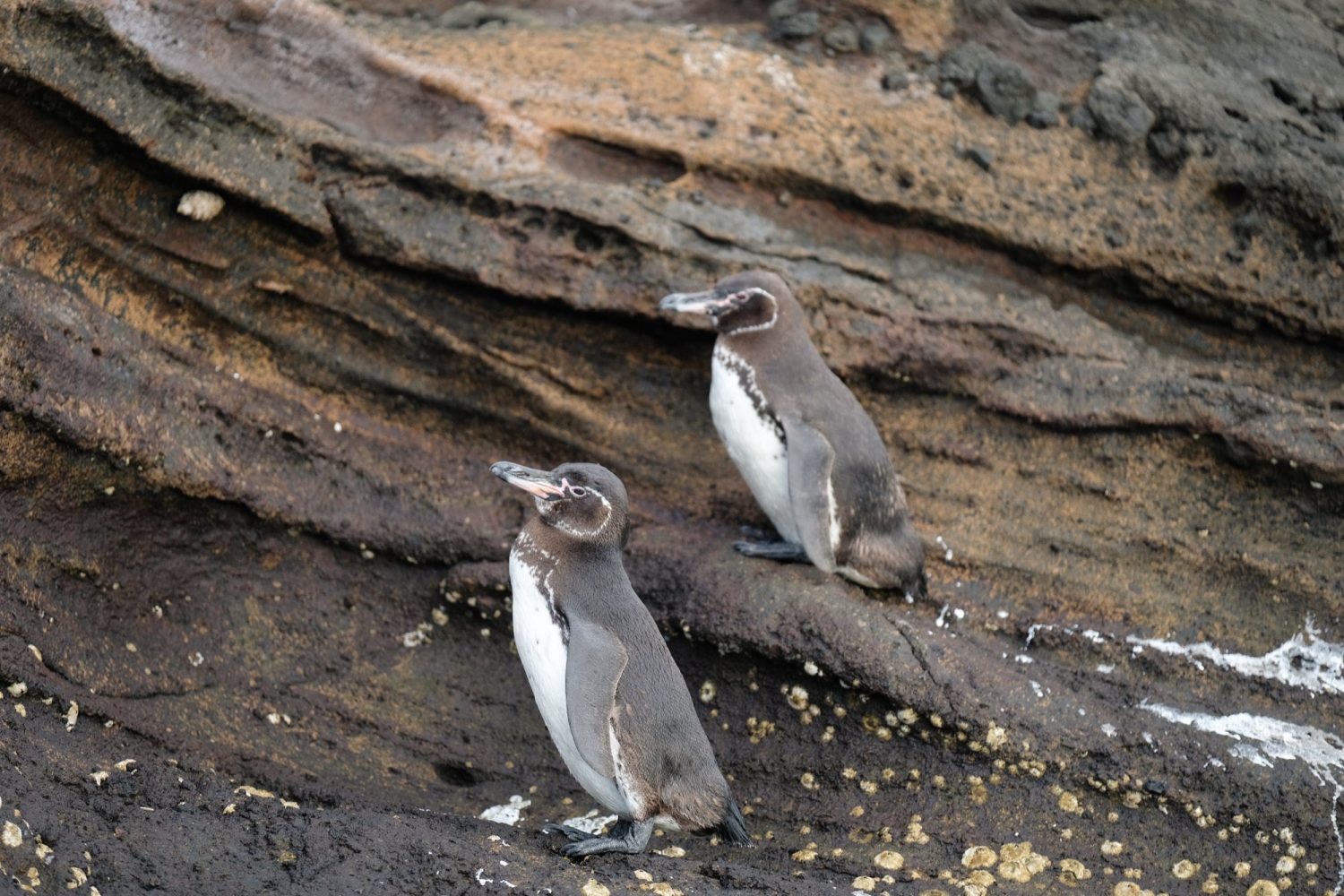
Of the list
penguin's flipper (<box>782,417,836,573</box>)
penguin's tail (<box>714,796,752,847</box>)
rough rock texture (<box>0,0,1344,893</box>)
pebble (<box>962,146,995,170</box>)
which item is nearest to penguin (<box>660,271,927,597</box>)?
penguin's flipper (<box>782,417,836,573</box>)

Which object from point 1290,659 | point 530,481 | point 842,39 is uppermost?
point 842,39

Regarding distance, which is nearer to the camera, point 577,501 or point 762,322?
point 577,501

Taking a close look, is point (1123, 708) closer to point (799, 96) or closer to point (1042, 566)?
point (1042, 566)

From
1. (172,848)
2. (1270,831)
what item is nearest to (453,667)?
(172,848)

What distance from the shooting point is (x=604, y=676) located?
14.7ft

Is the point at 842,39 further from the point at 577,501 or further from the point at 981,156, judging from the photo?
the point at 577,501

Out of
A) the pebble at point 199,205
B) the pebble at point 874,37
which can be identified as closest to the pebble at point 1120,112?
the pebble at point 874,37

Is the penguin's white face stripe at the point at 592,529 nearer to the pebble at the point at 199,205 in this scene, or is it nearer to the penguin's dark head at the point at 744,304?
the penguin's dark head at the point at 744,304

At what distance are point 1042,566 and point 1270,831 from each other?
1526 mm

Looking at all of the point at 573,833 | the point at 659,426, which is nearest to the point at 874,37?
the point at 659,426

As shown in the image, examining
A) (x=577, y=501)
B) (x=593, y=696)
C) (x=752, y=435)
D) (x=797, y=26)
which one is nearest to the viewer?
(x=593, y=696)

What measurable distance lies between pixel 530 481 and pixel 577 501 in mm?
182


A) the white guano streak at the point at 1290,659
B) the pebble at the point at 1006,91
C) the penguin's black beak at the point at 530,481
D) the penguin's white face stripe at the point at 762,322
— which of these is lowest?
the white guano streak at the point at 1290,659

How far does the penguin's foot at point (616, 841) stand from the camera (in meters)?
4.39
